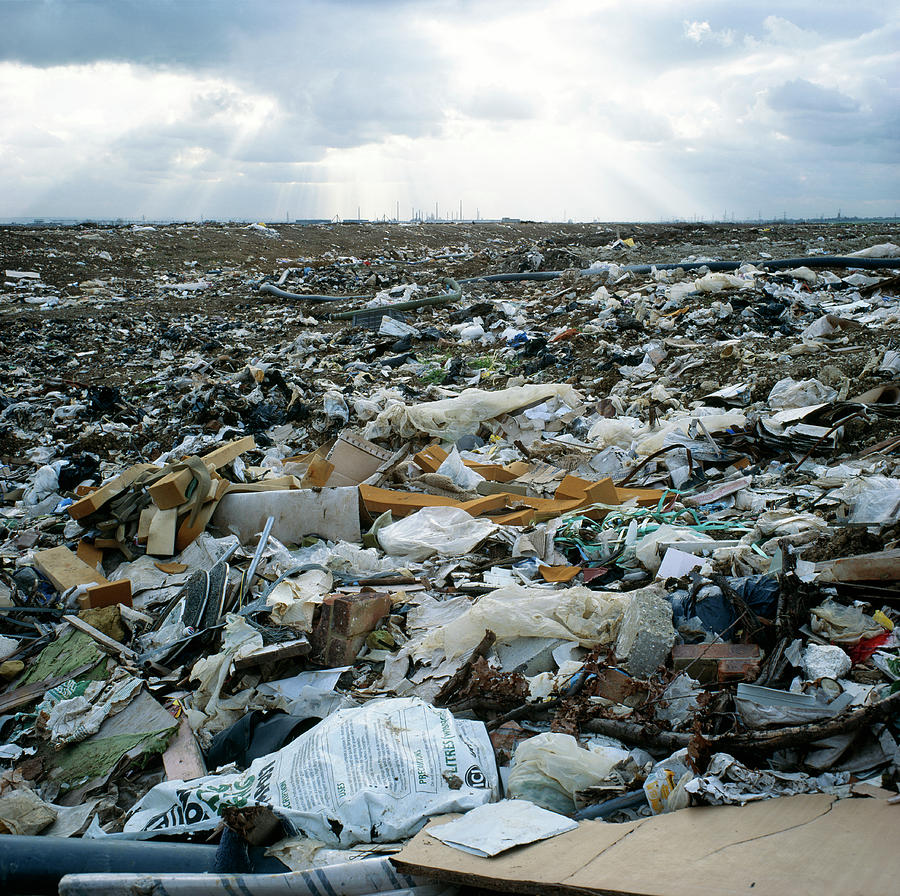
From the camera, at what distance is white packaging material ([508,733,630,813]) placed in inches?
72.6

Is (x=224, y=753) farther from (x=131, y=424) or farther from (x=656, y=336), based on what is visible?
(x=656, y=336)

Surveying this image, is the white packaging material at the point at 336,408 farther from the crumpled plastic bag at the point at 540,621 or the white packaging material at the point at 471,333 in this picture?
the crumpled plastic bag at the point at 540,621

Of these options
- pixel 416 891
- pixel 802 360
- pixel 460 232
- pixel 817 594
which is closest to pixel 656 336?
pixel 802 360

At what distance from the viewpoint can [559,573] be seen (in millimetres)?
3213

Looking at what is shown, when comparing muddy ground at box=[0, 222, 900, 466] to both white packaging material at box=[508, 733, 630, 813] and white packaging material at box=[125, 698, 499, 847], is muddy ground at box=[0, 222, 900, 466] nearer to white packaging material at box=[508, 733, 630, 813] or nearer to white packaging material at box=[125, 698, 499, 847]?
white packaging material at box=[508, 733, 630, 813]

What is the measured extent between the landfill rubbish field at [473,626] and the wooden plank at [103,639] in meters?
0.01

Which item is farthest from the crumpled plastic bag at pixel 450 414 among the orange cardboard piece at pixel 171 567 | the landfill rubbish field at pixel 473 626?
the orange cardboard piece at pixel 171 567

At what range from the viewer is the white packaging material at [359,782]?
1802 millimetres

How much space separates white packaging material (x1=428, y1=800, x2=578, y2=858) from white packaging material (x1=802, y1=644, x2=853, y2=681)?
0.98 metres

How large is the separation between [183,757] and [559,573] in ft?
5.69

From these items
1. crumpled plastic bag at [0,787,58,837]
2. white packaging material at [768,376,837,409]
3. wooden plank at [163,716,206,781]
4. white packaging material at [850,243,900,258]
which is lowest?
crumpled plastic bag at [0,787,58,837]

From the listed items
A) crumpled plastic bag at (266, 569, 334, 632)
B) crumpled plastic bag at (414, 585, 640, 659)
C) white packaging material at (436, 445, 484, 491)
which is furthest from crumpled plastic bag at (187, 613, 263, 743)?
white packaging material at (436, 445, 484, 491)

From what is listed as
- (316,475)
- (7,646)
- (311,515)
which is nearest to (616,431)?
(316,475)

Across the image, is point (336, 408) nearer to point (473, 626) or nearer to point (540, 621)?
point (473, 626)
